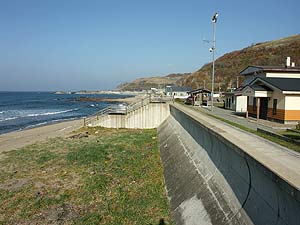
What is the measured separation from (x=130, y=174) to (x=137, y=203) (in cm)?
378

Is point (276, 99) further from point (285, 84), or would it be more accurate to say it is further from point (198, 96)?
point (198, 96)

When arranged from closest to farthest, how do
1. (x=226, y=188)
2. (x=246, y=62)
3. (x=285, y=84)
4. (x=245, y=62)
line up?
(x=226, y=188), (x=285, y=84), (x=246, y=62), (x=245, y=62)

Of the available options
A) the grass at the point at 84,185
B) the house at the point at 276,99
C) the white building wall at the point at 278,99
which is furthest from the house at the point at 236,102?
the grass at the point at 84,185

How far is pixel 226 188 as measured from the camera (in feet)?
25.9

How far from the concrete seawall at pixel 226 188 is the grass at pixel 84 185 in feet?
2.99

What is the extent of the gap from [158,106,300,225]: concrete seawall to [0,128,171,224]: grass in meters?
0.91

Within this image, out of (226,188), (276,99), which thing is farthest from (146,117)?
(226,188)

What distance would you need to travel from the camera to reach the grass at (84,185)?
31.8 ft

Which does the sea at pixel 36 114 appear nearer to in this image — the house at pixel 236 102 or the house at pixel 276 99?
the house at pixel 236 102

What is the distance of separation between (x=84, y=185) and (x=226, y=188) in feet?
24.2

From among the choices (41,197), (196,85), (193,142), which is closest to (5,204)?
(41,197)

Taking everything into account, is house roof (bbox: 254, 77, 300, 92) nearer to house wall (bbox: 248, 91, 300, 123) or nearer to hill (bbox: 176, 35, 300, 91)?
house wall (bbox: 248, 91, 300, 123)

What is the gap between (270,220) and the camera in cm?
537

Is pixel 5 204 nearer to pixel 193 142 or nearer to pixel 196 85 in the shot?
pixel 193 142
